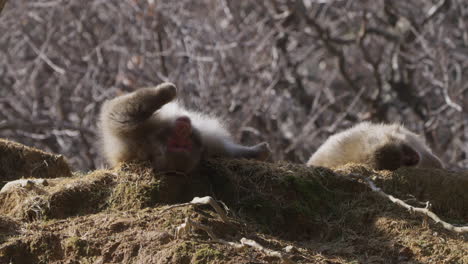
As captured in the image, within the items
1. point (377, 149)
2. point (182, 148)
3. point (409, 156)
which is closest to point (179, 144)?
point (182, 148)

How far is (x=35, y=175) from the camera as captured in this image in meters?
4.82

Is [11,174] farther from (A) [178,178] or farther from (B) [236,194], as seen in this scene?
(B) [236,194]

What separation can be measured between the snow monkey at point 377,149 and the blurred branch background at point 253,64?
14.7 feet

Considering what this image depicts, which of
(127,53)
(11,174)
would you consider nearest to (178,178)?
(11,174)

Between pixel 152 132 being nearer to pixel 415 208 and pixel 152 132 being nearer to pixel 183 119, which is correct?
pixel 183 119

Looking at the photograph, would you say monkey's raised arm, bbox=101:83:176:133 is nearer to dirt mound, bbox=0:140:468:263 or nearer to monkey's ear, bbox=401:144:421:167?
dirt mound, bbox=0:140:468:263

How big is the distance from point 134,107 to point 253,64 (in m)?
7.50

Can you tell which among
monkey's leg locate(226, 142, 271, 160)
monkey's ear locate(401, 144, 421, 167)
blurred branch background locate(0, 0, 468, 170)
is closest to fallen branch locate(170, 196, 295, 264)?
monkey's leg locate(226, 142, 271, 160)

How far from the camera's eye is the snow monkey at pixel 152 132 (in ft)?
13.4

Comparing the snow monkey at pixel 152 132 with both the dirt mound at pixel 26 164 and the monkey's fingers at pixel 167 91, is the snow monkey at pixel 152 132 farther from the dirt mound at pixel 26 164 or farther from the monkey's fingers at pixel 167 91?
the dirt mound at pixel 26 164

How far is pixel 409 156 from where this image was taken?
5.33 m

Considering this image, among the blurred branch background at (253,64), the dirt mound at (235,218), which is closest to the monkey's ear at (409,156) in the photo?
the dirt mound at (235,218)

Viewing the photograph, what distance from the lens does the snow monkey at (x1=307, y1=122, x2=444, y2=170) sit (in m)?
5.29

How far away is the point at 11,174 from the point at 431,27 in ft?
26.7
